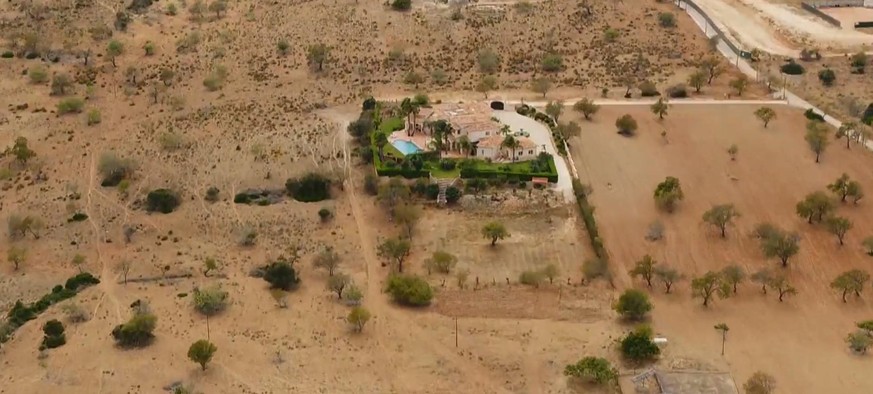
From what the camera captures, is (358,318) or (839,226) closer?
(358,318)

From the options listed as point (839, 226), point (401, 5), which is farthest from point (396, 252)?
point (401, 5)

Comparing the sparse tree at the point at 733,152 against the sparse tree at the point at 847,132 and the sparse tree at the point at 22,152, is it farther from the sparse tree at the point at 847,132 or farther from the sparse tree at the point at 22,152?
the sparse tree at the point at 22,152

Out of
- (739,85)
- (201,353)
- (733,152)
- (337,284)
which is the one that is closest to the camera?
(201,353)

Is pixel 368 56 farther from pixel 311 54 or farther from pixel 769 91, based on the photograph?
pixel 769 91

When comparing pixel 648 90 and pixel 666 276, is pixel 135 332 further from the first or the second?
pixel 648 90

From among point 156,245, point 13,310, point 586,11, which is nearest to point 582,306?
point 156,245

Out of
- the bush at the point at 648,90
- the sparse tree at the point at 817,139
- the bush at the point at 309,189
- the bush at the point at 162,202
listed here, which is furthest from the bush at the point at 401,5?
the sparse tree at the point at 817,139

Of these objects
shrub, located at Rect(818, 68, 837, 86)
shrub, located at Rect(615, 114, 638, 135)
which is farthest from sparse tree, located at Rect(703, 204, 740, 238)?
shrub, located at Rect(818, 68, 837, 86)
